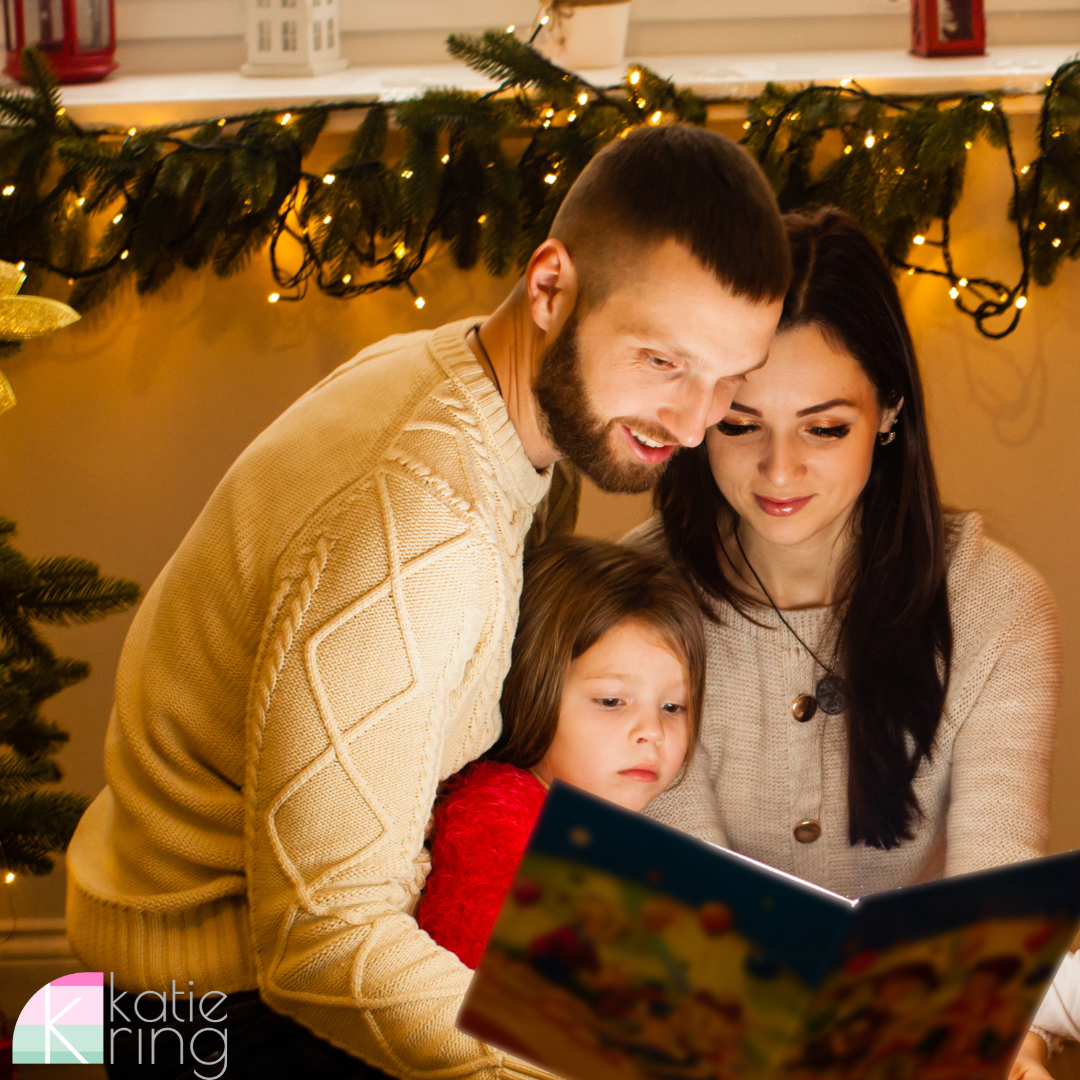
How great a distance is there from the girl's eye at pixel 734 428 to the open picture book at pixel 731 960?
0.89 m

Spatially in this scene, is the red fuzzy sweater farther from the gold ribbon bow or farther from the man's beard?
the gold ribbon bow

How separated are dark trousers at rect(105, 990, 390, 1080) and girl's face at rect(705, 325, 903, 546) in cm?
83

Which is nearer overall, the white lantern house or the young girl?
the young girl

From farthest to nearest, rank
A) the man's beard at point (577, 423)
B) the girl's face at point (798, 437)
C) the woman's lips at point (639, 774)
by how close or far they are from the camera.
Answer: the woman's lips at point (639, 774) < the girl's face at point (798, 437) < the man's beard at point (577, 423)

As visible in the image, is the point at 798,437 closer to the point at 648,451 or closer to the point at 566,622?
the point at 648,451

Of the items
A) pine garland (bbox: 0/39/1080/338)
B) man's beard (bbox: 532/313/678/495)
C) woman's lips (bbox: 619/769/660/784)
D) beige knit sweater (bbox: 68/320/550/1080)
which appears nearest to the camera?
beige knit sweater (bbox: 68/320/550/1080)

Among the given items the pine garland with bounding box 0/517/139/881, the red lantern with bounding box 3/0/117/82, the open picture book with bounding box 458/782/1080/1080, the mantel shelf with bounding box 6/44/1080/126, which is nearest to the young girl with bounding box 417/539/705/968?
the pine garland with bounding box 0/517/139/881

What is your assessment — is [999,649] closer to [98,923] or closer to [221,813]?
[221,813]

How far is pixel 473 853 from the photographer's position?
138 centimetres

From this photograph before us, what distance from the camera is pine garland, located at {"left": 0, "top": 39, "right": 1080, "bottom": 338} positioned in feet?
6.40

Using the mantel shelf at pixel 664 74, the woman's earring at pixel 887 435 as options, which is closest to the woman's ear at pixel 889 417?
the woman's earring at pixel 887 435

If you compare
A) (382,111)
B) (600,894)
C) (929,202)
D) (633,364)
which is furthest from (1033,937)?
(382,111)

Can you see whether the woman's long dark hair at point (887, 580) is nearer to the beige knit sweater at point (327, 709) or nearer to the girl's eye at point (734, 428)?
the girl's eye at point (734, 428)

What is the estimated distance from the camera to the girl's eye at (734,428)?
1.52 m
